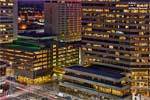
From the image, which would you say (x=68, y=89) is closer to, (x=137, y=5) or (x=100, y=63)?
(x=100, y=63)

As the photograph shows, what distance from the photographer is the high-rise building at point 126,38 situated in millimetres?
161000

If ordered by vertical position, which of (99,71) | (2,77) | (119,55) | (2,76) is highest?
(119,55)

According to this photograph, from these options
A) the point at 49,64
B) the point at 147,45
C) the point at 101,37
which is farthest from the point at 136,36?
the point at 49,64

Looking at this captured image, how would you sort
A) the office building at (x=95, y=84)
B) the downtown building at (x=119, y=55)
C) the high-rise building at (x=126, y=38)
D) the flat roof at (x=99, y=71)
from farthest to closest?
the high-rise building at (x=126, y=38) < the downtown building at (x=119, y=55) < the flat roof at (x=99, y=71) < the office building at (x=95, y=84)

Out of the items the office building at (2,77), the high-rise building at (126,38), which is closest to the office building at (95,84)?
the high-rise building at (126,38)

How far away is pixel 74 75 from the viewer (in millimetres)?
163375

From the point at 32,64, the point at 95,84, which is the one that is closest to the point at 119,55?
the point at 95,84

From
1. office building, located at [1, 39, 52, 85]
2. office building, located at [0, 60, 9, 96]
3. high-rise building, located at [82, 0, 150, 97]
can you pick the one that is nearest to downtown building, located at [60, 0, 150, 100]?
high-rise building, located at [82, 0, 150, 97]

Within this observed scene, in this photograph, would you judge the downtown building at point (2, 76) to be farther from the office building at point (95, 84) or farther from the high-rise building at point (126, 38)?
the high-rise building at point (126, 38)

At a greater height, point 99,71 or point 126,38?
point 126,38

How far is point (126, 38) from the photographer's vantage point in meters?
163

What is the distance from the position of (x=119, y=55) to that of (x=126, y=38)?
31.6 ft

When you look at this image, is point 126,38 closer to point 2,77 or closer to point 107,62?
point 107,62

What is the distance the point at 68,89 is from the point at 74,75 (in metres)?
7.75
